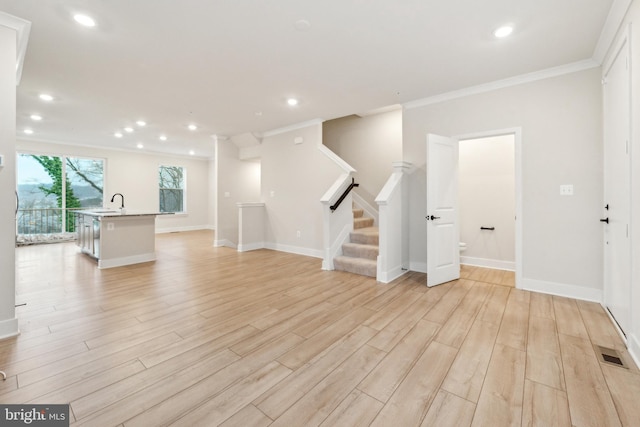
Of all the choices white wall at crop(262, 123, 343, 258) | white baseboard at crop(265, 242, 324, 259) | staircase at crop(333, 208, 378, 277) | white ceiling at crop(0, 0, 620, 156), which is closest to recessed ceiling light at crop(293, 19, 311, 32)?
white ceiling at crop(0, 0, 620, 156)

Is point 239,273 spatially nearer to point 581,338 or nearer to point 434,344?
point 434,344

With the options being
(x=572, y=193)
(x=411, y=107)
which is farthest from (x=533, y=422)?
(x=411, y=107)

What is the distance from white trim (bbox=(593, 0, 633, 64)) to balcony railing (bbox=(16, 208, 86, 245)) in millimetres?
9888

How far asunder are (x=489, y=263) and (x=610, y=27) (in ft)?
10.9

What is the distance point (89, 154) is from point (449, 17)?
9.40m

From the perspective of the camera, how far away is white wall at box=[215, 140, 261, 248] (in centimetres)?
681

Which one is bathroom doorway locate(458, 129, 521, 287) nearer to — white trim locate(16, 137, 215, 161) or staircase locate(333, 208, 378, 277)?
staircase locate(333, 208, 378, 277)

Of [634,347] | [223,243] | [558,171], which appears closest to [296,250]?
[223,243]

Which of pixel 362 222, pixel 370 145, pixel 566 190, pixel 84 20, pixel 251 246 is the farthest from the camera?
pixel 251 246

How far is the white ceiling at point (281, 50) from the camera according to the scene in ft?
7.52

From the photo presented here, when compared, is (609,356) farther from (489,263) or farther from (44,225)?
(44,225)

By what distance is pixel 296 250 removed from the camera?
5.85 metres

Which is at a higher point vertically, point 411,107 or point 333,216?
point 411,107

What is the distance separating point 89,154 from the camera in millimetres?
7801
